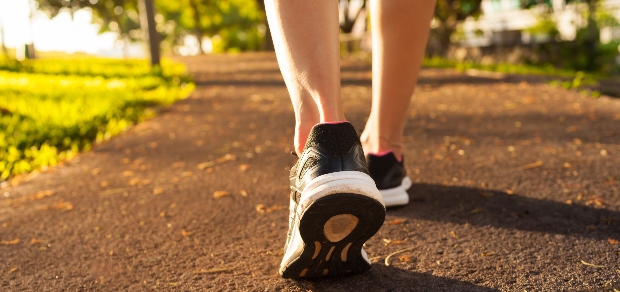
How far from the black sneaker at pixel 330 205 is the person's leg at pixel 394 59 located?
85cm

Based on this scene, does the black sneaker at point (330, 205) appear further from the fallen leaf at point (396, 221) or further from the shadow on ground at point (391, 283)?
the fallen leaf at point (396, 221)

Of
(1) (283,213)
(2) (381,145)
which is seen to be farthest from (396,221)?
(1) (283,213)

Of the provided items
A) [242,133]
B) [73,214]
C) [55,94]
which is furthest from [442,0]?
[73,214]

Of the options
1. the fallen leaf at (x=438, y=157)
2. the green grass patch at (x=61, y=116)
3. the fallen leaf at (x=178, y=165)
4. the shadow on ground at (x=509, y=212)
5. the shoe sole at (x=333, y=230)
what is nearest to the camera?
the shoe sole at (x=333, y=230)

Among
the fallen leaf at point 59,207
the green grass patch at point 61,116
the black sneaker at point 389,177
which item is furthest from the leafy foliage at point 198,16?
the black sneaker at point 389,177

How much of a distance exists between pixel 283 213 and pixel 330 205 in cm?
105

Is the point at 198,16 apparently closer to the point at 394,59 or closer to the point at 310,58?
the point at 394,59

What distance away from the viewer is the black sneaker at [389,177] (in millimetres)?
2359

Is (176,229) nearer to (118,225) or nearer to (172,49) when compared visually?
(118,225)

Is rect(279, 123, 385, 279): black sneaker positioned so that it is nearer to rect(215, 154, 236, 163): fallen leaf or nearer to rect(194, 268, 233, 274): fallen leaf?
rect(194, 268, 233, 274): fallen leaf

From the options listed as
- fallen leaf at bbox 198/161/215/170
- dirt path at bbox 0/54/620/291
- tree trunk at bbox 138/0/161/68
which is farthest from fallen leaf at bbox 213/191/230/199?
tree trunk at bbox 138/0/161/68

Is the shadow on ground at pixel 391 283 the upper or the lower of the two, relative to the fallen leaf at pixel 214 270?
upper

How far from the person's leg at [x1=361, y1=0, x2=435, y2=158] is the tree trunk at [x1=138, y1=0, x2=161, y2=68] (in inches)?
358

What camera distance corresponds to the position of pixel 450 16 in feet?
48.0
